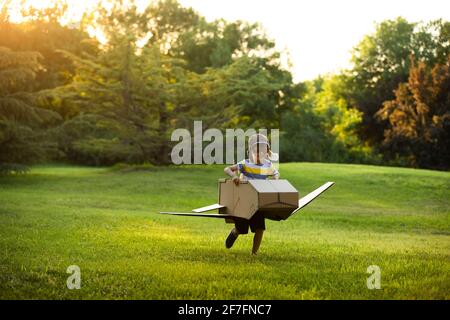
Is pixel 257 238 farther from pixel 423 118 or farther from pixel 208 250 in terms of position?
pixel 423 118

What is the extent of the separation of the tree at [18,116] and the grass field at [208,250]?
445 centimetres

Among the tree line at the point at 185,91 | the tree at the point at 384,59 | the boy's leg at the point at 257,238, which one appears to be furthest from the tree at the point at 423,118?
the boy's leg at the point at 257,238

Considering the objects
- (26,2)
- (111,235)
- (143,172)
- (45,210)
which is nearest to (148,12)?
(26,2)

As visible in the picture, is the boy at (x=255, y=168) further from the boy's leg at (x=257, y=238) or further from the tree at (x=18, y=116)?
the tree at (x=18, y=116)

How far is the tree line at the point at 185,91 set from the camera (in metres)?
29.1

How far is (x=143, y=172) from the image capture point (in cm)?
2912

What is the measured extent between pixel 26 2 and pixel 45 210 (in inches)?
725

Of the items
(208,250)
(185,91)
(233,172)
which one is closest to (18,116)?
(185,91)

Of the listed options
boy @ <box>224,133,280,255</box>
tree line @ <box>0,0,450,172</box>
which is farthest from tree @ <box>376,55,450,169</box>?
boy @ <box>224,133,280,255</box>

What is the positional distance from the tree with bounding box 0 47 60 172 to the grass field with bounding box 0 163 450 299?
14.6ft

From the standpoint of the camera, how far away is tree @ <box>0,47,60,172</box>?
25297 millimetres

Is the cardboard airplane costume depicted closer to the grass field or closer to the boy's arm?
the boy's arm

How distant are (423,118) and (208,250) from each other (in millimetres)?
30475
